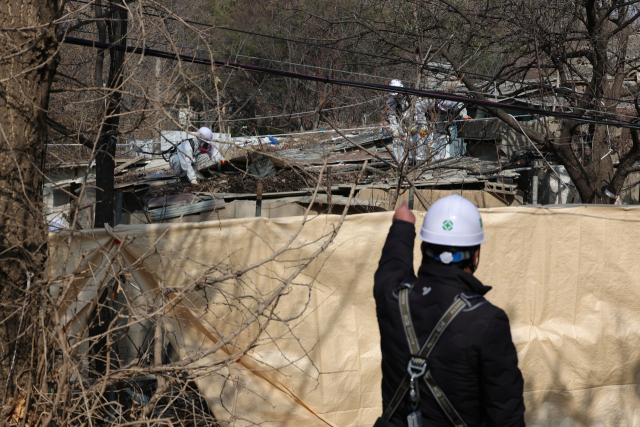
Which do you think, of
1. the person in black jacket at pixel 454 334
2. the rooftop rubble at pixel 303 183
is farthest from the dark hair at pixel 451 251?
the rooftop rubble at pixel 303 183

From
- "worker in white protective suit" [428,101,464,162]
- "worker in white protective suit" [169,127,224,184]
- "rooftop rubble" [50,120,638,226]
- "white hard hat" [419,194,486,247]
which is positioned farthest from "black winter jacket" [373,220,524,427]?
"worker in white protective suit" [169,127,224,184]

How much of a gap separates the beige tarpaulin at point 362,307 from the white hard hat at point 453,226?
6.25ft

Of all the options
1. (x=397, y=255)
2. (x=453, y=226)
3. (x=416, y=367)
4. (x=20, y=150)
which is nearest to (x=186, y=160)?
(x=20, y=150)

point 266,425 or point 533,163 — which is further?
point 533,163

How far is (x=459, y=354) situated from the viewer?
227cm

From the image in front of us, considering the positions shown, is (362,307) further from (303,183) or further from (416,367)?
(303,183)

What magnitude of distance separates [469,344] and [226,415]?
2965 mm

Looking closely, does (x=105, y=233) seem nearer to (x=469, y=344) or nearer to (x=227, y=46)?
(x=469, y=344)

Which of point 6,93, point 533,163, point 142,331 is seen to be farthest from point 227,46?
point 6,93

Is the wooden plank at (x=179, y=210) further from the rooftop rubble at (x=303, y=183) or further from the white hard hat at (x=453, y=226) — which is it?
the white hard hat at (x=453, y=226)

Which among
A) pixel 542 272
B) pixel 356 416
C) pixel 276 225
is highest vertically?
pixel 276 225

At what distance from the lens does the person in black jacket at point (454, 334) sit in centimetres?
225

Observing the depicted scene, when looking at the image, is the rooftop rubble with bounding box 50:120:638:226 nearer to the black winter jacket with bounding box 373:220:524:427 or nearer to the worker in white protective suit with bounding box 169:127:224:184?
the worker in white protective suit with bounding box 169:127:224:184

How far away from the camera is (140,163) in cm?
1348
